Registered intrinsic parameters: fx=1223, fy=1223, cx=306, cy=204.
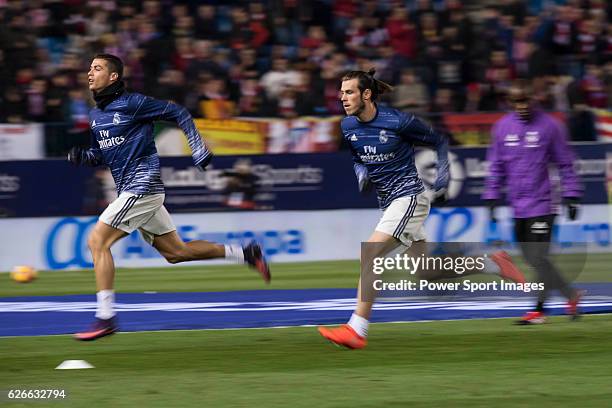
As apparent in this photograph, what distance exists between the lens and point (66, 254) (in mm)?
17844

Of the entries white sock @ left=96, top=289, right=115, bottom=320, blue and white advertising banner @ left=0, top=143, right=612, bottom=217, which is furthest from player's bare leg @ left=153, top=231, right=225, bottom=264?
blue and white advertising banner @ left=0, top=143, right=612, bottom=217

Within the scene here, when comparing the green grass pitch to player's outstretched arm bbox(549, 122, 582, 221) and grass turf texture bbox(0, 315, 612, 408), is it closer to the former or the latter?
grass turf texture bbox(0, 315, 612, 408)

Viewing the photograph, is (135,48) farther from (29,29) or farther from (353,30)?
(353,30)

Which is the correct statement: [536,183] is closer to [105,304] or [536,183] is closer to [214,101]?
[105,304]

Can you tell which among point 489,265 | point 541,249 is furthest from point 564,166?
point 489,265

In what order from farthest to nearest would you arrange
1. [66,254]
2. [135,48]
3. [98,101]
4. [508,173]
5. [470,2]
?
[470,2]
[135,48]
[66,254]
[508,173]
[98,101]

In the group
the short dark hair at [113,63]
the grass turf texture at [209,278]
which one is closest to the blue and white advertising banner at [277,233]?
the grass turf texture at [209,278]

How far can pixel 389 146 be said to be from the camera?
9266 millimetres

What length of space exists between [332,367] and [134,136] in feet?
9.40

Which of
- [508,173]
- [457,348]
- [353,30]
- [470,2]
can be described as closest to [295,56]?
[353,30]

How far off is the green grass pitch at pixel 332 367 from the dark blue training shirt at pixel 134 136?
51.0 inches

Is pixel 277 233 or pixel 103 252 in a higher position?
pixel 103 252

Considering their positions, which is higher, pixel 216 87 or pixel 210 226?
pixel 216 87

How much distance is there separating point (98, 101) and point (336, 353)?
2906mm
